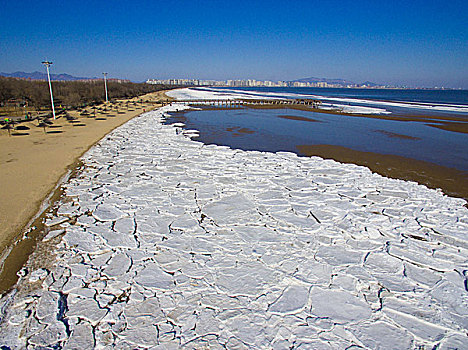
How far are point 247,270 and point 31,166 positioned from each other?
688 cm

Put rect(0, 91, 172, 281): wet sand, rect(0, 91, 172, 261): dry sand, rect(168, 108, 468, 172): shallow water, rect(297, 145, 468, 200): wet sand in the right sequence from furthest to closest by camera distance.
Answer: rect(168, 108, 468, 172): shallow water → rect(297, 145, 468, 200): wet sand → rect(0, 91, 172, 261): dry sand → rect(0, 91, 172, 281): wet sand

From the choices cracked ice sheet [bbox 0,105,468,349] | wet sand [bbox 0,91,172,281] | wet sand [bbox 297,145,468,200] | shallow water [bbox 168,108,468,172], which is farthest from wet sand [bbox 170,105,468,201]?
wet sand [bbox 0,91,172,281]

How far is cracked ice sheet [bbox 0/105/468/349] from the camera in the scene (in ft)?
8.38

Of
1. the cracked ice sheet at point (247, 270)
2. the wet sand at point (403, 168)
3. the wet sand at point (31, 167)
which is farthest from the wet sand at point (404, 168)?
the wet sand at point (31, 167)

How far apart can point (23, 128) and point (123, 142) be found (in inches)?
236

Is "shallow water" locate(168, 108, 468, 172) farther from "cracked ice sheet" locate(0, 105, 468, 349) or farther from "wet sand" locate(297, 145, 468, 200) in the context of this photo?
"cracked ice sheet" locate(0, 105, 468, 349)

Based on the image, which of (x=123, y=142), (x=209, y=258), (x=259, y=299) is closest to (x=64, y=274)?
(x=209, y=258)

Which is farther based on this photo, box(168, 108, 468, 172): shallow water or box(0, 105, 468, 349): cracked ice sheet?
box(168, 108, 468, 172): shallow water

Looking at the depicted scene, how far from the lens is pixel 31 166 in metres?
7.25

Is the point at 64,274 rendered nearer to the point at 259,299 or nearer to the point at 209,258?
the point at 209,258

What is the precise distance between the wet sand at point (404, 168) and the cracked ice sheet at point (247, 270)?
1.02 m

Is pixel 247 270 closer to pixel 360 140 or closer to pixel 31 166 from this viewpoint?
pixel 31 166

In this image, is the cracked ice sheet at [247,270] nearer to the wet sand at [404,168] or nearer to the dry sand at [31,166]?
the dry sand at [31,166]

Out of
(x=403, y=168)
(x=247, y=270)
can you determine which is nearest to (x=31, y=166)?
(x=247, y=270)
